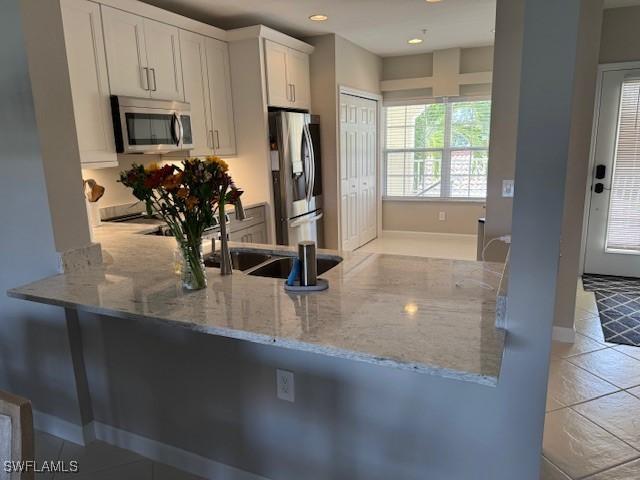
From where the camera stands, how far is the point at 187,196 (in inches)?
63.1

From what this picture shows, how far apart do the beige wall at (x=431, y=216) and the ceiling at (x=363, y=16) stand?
228cm

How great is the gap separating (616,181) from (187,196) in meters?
4.45

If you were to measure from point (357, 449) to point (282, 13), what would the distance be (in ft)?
12.1

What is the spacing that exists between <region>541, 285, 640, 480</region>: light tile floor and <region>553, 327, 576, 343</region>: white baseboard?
→ 0.16 ft

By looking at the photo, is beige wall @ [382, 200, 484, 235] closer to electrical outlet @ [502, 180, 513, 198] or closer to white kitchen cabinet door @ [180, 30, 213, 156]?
electrical outlet @ [502, 180, 513, 198]

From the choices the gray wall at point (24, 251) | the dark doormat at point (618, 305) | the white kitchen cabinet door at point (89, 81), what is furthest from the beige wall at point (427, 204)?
the gray wall at point (24, 251)

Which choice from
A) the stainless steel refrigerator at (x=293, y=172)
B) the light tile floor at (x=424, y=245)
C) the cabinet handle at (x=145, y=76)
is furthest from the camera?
the light tile floor at (x=424, y=245)

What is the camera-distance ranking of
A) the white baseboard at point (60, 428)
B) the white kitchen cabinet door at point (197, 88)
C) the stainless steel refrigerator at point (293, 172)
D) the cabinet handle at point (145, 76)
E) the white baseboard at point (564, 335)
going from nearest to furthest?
the white baseboard at point (60, 428)
the white baseboard at point (564, 335)
the cabinet handle at point (145, 76)
the white kitchen cabinet door at point (197, 88)
the stainless steel refrigerator at point (293, 172)

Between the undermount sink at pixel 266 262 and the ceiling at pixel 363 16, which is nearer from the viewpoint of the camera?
the undermount sink at pixel 266 262

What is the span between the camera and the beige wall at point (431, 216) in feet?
21.0

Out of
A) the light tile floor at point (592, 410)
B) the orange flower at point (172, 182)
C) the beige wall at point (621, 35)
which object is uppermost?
the beige wall at point (621, 35)

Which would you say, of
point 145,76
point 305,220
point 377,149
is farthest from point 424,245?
point 145,76

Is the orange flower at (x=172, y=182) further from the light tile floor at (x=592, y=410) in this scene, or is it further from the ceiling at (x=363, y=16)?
the ceiling at (x=363, y=16)

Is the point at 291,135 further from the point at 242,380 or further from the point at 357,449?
the point at 357,449
